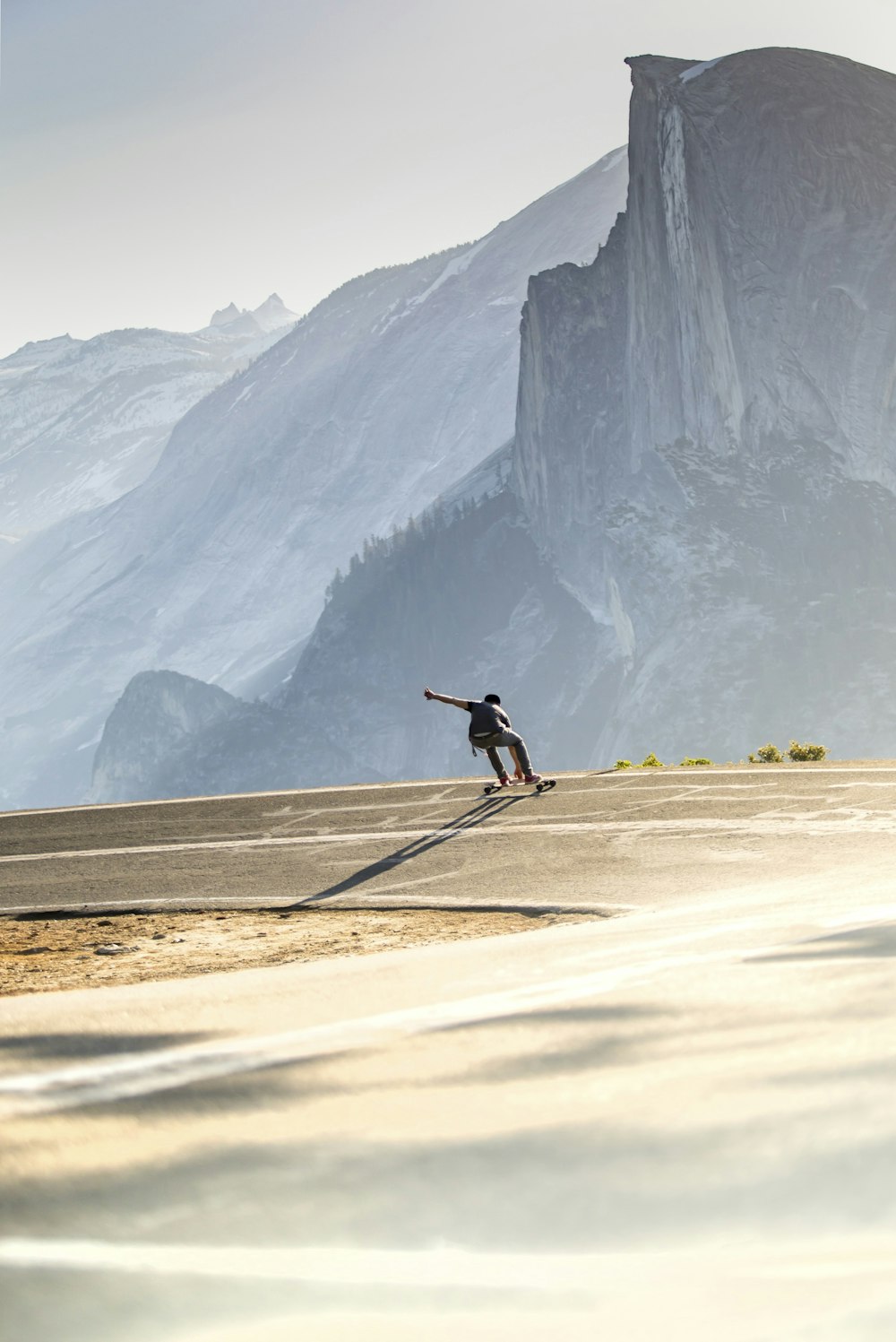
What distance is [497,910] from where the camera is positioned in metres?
8.84

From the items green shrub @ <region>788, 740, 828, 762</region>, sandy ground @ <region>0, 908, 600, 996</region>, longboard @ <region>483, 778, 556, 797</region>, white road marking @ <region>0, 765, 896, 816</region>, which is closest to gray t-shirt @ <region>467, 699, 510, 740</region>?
longboard @ <region>483, 778, 556, 797</region>

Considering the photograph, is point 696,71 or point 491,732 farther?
point 696,71

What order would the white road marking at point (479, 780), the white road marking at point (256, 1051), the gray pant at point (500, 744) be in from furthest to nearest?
1. the white road marking at point (479, 780)
2. the gray pant at point (500, 744)
3. the white road marking at point (256, 1051)

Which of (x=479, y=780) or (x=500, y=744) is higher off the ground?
(x=500, y=744)

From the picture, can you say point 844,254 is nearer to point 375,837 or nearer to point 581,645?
point 581,645

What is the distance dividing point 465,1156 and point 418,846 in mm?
10935

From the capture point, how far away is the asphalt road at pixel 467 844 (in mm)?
9750

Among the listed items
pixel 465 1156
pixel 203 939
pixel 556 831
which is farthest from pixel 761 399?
pixel 465 1156

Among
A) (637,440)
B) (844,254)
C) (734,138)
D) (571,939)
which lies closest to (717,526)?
(637,440)

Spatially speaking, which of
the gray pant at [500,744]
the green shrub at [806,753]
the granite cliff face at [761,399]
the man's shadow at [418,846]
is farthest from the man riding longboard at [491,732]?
the granite cliff face at [761,399]

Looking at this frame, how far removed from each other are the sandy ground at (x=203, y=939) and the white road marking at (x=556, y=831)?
2951 millimetres

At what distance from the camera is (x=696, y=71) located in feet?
387

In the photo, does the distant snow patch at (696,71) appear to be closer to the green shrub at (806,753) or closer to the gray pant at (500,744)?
the green shrub at (806,753)

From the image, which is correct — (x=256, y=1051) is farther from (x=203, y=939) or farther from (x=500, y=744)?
(x=500, y=744)
